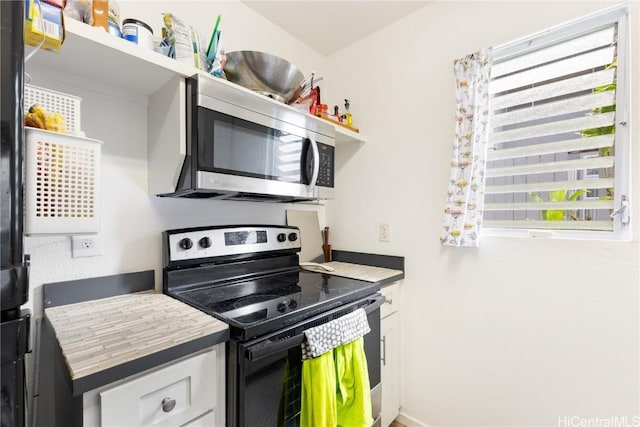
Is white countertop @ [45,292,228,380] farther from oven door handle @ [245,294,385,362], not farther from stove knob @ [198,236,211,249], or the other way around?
stove knob @ [198,236,211,249]

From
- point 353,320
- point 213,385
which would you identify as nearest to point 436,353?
point 353,320

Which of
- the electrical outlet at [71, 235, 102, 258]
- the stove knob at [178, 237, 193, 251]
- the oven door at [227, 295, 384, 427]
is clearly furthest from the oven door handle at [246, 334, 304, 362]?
the electrical outlet at [71, 235, 102, 258]

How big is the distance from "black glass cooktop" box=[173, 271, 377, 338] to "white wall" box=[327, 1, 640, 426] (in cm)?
50

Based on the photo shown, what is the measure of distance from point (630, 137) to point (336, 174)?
147 cm

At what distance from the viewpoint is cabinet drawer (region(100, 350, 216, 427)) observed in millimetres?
706

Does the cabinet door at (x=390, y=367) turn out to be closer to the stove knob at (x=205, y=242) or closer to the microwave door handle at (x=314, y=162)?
the microwave door handle at (x=314, y=162)

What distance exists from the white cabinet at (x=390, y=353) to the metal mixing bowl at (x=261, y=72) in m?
1.16

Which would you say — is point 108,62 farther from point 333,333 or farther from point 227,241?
point 333,333

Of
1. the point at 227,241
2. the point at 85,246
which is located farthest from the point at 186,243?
the point at 85,246

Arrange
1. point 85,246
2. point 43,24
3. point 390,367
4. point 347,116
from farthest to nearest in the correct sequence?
point 347,116, point 390,367, point 85,246, point 43,24

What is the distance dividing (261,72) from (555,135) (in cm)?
135

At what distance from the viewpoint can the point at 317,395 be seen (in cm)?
100

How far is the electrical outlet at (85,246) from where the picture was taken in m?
1.10

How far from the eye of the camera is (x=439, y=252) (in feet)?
5.31
